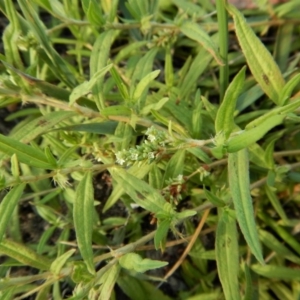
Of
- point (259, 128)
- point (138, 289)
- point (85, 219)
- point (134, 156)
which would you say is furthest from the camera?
point (138, 289)

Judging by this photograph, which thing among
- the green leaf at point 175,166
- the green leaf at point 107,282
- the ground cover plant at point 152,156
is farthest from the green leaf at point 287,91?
the green leaf at point 107,282

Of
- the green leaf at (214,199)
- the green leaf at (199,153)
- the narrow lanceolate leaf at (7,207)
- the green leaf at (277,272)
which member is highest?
the narrow lanceolate leaf at (7,207)

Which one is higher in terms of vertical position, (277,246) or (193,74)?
(193,74)

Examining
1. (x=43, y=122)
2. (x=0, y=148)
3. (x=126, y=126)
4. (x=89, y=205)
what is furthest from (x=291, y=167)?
(x=0, y=148)

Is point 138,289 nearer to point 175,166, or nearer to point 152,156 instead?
point 175,166

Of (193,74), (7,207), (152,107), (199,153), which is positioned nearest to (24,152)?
(7,207)

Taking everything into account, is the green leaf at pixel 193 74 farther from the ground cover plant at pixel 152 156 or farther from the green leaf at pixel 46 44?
the green leaf at pixel 46 44
